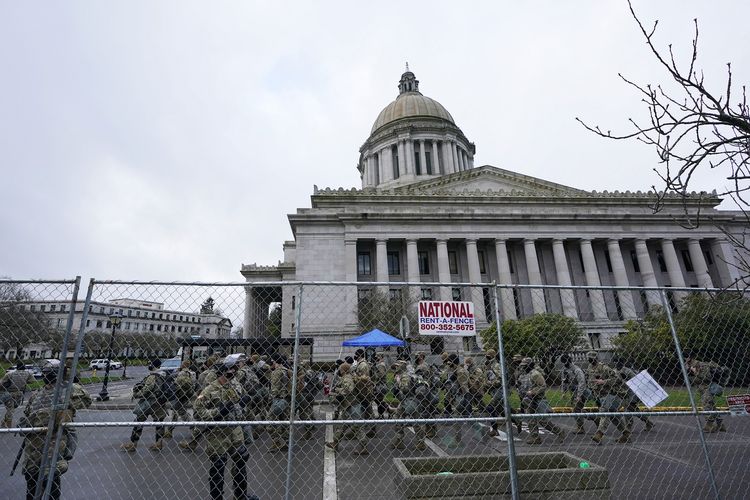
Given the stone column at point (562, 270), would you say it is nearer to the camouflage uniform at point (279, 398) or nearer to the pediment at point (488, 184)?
the pediment at point (488, 184)

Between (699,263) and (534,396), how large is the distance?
125 ft

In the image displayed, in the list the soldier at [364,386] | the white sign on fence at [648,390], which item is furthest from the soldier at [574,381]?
the white sign on fence at [648,390]

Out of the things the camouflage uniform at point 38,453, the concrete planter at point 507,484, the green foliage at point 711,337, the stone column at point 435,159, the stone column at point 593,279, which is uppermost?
the stone column at point 435,159

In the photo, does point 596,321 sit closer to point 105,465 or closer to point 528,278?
point 528,278

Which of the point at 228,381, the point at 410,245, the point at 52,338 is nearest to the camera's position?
the point at 228,381

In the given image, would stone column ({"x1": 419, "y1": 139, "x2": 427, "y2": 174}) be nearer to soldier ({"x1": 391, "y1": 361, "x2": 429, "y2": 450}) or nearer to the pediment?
the pediment

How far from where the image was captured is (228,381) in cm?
626

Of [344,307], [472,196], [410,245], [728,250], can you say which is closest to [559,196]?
[472,196]

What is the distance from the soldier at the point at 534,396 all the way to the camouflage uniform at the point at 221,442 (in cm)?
619

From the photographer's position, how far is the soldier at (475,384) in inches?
364

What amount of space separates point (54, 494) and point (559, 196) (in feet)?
128

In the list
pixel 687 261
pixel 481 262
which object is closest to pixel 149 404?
pixel 481 262

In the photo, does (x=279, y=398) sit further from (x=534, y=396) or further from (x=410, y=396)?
(x=534, y=396)

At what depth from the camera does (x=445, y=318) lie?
14.9ft
